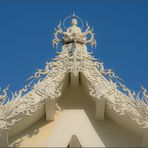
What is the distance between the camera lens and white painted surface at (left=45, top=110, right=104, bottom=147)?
7.94 meters

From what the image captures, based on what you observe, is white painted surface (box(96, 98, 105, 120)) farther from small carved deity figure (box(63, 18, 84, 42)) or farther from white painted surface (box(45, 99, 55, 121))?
small carved deity figure (box(63, 18, 84, 42))

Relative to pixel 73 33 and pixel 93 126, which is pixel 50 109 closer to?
pixel 93 126

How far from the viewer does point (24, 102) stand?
25.5 feet

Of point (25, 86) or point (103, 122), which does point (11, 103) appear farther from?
point (103, 122)

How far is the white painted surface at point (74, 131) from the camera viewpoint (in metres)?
7.94

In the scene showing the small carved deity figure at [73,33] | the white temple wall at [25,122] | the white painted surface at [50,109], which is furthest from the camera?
the small carved deity figure at [73,33]

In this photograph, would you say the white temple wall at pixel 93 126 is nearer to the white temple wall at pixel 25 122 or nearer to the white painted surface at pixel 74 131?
the white painted surface at pixel 74 131

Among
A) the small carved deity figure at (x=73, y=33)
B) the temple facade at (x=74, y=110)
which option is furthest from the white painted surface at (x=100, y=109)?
the small carved deity figure at (x=73, y=33)

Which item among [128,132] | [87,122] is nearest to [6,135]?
[87,122]

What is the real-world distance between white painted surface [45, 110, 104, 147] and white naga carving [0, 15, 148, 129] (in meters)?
0.63

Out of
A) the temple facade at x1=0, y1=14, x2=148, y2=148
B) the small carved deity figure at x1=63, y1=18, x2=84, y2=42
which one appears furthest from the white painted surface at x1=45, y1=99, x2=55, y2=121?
the small carved deity figure at x1=63, y1=18, x2=84, y2=42

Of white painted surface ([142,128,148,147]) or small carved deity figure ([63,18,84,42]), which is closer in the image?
white painted surface ([142,128,148,147])

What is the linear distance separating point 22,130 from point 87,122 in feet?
3.98

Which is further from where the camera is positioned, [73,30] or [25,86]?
[73,30]
